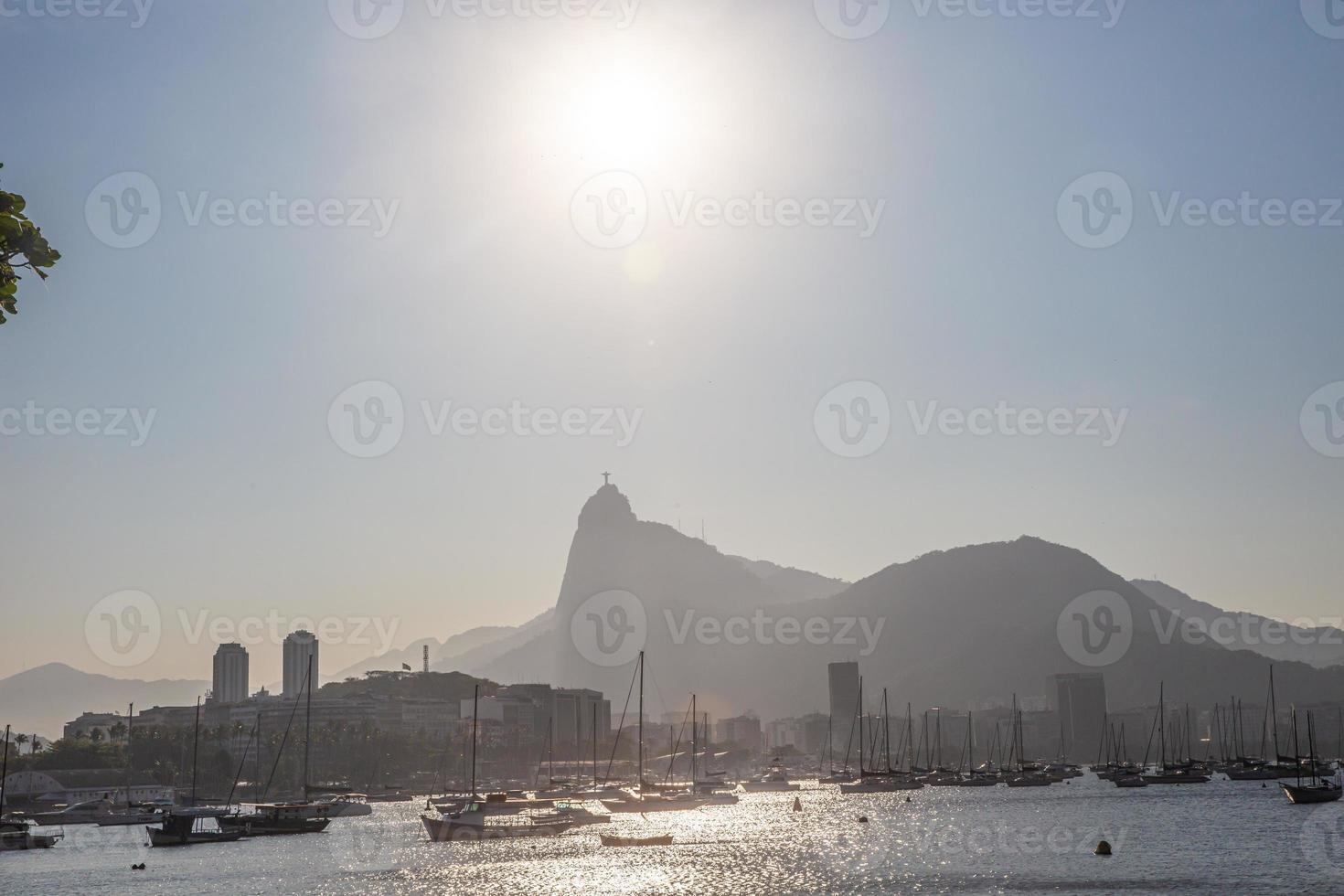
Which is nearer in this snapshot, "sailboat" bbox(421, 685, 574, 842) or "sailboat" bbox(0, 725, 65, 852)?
"sailboat" bbox(421, 685, 574, 842)

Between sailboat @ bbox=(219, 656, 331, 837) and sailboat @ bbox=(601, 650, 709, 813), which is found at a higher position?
sailboat @ bbox=(219, 656, 331, 837)

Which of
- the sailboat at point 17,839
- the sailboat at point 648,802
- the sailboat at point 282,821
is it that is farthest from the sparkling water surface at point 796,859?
the sailboat at point 648,802

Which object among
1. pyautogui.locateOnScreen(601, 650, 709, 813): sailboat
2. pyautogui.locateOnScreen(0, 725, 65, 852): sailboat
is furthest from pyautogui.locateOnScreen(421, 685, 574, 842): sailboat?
→ pyautogui.locateOnScreen(0, 725, 65, 852): sailboat

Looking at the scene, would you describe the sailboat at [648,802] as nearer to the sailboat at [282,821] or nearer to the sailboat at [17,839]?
the sailboat at [282,821]

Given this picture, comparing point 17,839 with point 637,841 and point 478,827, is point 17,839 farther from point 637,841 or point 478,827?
point 637,841

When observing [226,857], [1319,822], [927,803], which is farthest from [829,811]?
[226,857]

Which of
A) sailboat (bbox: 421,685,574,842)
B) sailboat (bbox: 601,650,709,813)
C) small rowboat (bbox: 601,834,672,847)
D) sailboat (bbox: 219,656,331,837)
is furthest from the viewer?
sailboat (bbox: 601,650,709,813)

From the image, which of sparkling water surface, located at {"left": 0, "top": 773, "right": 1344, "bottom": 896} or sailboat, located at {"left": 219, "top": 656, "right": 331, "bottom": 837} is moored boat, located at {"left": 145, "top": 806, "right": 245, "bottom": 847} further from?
sailboat, located at {"left": 219, "top": 656, "right": 331, "bottom": 837}

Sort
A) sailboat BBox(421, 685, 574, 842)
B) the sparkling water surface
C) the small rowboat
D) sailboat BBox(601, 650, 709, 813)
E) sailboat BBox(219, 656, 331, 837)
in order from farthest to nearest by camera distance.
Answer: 1. sailboat BBox(601, 650, 709, 813)
2. sailboat BBox(219, 656, 331, 837)
3. sailboat BBox(421, 685, 574, 842)
4. the small rowboat
5. the sparkling water surface
